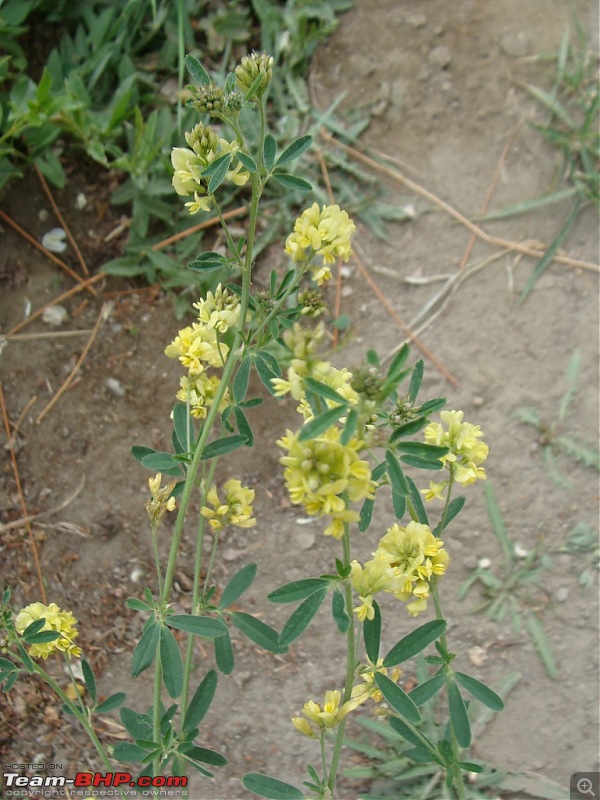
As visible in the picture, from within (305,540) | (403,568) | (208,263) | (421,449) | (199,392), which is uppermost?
(208,263)

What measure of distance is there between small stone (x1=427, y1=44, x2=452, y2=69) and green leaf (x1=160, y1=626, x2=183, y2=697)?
221 centimetres

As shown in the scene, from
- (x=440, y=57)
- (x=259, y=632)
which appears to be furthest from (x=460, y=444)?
(x=440, y=57)

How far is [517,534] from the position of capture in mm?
2359

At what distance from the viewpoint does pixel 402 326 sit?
2586 millimetres

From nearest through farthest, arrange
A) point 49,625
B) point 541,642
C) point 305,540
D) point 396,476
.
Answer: point 396,476 → point 49,625 → point 541,642 → point 305,540

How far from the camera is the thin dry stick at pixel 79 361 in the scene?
7.82ft

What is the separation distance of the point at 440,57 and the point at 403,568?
212 centimetres

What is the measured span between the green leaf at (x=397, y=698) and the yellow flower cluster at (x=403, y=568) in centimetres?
14

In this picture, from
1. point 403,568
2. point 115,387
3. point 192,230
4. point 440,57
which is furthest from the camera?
point 440,57

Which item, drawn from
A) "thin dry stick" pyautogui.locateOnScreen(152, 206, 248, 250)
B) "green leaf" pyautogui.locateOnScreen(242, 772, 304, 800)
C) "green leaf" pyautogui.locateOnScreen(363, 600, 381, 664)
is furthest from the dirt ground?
"green leaf" pyautogui.locateOnScreen(363, 600, 381, 664)

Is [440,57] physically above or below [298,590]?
above

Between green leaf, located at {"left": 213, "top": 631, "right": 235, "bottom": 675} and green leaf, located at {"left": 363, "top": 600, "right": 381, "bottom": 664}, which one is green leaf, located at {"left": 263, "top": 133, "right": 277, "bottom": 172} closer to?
green leaf, located at {"left": 363, "top": 600, "right": 381, "bottom": 664}

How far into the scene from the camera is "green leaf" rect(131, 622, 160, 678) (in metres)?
1.39

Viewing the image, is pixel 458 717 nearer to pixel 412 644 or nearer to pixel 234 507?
pixel 412 644
